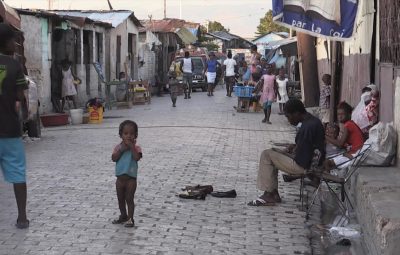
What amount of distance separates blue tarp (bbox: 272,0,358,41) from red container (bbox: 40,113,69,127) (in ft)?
29.5

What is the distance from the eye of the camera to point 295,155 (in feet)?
22.4

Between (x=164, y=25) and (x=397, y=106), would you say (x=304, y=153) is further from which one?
(x=164, y=25)

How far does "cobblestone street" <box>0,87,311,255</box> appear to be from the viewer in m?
5.43

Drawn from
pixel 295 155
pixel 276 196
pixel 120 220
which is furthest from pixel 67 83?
pixel 120 220

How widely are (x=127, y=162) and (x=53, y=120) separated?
32.7 feet

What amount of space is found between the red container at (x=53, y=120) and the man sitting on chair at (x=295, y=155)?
9.36m

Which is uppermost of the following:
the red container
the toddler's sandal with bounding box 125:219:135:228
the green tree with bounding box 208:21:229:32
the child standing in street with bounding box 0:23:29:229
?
the green tree with bounding box 208:21:229:32

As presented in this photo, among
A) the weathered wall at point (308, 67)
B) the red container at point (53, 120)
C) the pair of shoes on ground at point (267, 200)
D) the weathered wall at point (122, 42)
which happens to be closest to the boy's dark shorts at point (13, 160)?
the pair of shoes on ground at point (267, 200)

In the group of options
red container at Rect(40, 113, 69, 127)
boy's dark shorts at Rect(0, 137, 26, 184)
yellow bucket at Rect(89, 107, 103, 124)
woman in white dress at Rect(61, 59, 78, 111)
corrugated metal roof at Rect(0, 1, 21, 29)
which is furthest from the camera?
woman in white dress at Rect(61, 59, 78, 111)

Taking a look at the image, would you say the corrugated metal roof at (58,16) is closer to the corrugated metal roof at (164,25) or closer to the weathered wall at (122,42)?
the weathered wall at (122,42)

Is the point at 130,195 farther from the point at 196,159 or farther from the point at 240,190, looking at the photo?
the point at 196,159

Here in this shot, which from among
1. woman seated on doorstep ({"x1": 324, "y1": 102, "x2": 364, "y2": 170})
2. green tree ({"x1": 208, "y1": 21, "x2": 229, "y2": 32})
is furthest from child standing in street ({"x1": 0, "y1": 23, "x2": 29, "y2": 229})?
green tree ({"x1": 208, "y1": 21, "x2": 229, "y2": 32})

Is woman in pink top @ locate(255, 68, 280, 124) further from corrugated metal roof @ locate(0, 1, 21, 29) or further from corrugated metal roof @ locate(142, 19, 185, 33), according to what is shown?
corrugated metal roof @ locate(142, 19, 185, 33)

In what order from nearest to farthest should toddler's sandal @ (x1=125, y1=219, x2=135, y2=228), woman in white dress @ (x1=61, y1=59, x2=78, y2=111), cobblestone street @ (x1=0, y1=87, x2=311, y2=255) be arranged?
cobblestone street @ (x1=0, y1=87, x2=311, y2=255)
toddler's sandal @ (x1=125, y1=219, x2=135, y2=228)
woman in white dress @ (x1=61, y1=59, x2=78, y2=111)
